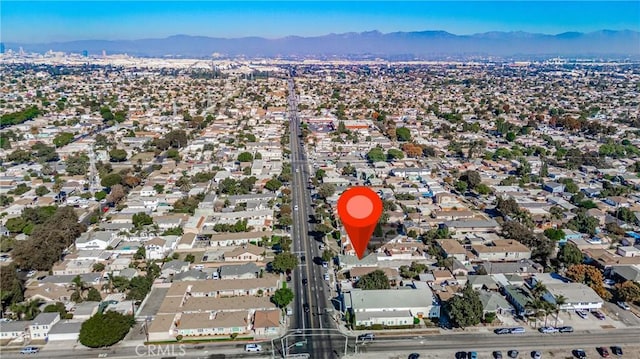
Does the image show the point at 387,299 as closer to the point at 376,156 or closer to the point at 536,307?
the point at 536,307

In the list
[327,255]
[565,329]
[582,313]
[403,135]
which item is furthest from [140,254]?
[403,135]

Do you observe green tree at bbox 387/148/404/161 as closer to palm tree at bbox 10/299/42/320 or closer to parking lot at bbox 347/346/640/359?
parking lot at bbox 347/346/640/359

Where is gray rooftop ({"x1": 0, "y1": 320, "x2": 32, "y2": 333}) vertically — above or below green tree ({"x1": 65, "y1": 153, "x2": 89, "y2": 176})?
below

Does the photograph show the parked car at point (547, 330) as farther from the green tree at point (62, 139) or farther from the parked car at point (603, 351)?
the green tree at point (62, 139)

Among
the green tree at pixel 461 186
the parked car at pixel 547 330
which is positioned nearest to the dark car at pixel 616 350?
the parked car at pixel 547 330

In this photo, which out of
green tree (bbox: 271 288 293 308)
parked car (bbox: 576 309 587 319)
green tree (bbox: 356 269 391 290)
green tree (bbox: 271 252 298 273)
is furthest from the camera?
green tree (bbox: 271 252 298 273)

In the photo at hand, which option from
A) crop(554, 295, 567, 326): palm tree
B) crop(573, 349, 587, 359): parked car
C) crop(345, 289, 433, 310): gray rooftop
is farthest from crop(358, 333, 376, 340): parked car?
crop(554, 295, 567, 326): palm tree

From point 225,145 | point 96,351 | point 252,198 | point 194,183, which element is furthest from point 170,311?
point 225,145
